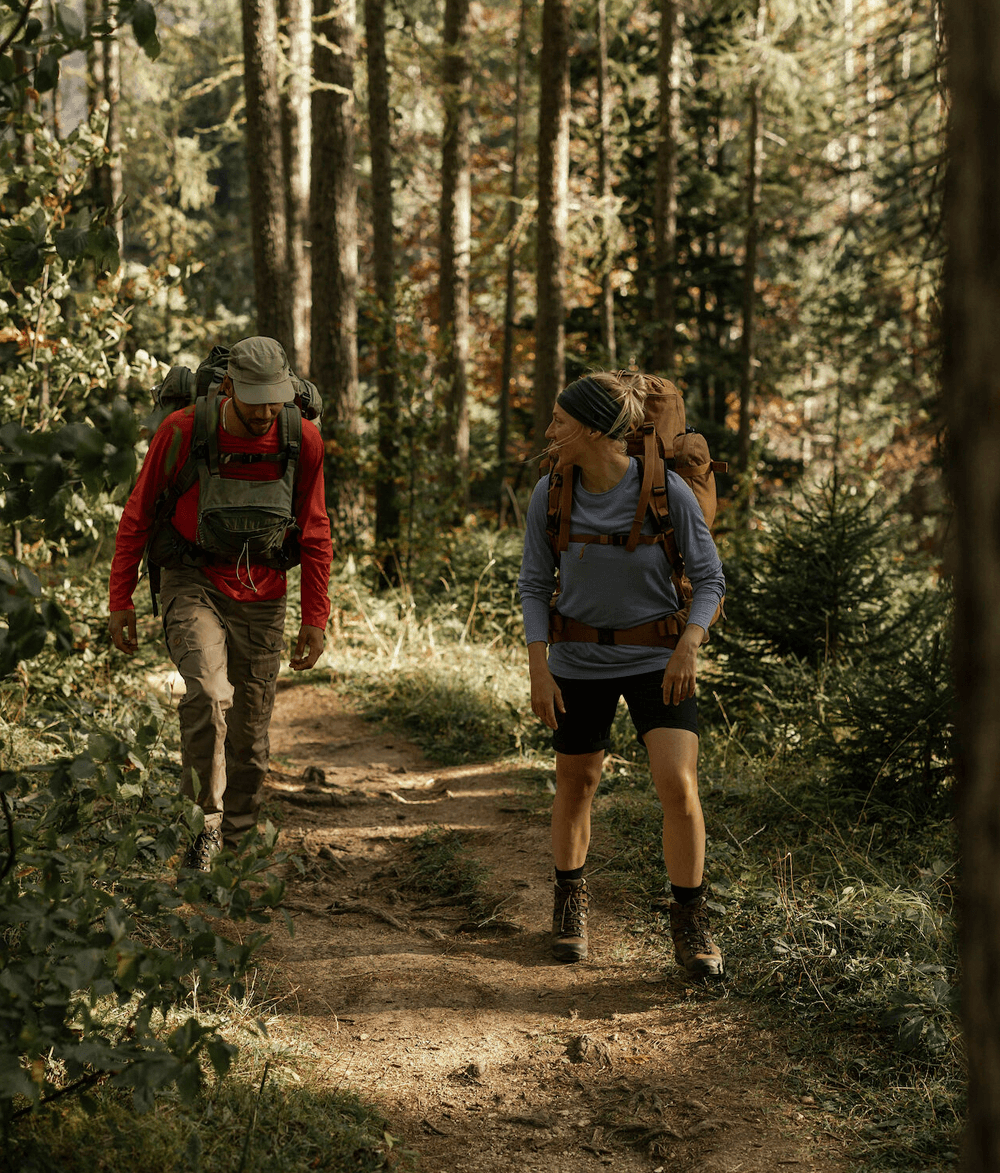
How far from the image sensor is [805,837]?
18.0ft

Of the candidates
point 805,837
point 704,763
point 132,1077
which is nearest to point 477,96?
point 704,763

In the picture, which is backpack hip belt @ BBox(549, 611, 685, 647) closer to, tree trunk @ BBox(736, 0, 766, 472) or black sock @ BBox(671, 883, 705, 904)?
black sock @ BBox(671, 883, 705, 904)

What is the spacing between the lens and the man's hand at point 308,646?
4.83 metres

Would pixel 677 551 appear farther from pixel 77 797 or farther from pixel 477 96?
pixel 477 96

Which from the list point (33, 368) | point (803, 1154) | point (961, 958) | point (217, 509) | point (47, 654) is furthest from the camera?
point (47, 654)

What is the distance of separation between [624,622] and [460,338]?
14.7m

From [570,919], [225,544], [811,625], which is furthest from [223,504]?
[811,625]

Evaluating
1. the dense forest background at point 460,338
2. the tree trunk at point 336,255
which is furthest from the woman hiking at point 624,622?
the tree trunk at point 336,255

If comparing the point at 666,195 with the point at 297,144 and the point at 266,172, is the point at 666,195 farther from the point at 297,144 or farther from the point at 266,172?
the point at 266,172

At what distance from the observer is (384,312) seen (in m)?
10.6

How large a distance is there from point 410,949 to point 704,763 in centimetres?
267

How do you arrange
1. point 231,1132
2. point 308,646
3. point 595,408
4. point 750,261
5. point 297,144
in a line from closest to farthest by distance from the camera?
point 231,1132
point 595,408
point 308,646
point 297,144
point 750,261

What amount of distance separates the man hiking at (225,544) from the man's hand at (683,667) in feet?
5.62

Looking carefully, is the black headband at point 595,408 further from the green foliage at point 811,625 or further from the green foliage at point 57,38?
the green foliage at point 811,625
